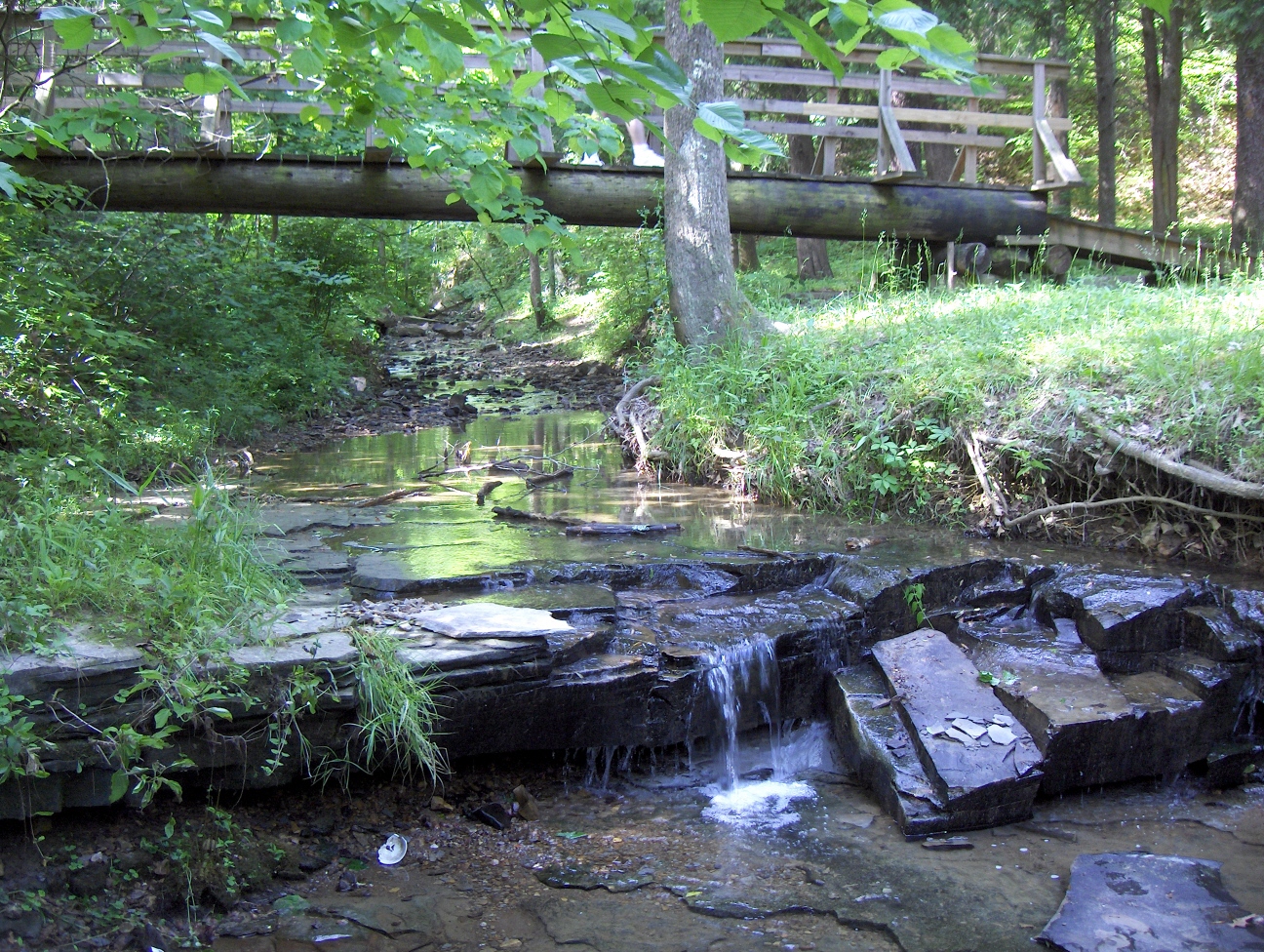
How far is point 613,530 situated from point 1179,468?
129 inches

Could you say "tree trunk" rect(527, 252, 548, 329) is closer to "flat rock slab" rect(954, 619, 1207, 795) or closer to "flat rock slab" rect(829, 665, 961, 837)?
"flat rock slab" rect(829, 665, 961, 837)

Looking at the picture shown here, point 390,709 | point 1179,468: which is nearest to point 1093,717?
point 1179,468

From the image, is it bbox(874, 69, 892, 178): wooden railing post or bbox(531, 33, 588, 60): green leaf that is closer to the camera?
bbox(531, 33, 588, 60): green leaf

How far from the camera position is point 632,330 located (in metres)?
14.1

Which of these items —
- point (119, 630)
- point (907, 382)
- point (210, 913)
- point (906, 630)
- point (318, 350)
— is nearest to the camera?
point (210, 913)

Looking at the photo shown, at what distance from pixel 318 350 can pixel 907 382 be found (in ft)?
25.2

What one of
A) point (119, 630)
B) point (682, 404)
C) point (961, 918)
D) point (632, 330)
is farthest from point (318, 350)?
point (961, 918)

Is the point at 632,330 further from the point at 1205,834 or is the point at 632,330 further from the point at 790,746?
the point at 1205,834

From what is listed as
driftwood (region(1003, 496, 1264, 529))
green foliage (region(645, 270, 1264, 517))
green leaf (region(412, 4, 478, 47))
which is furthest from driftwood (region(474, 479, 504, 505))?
green leaf (region(412, 4, 478, 47))

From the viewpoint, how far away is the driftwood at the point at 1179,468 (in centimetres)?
511

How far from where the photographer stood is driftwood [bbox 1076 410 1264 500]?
16.8 feet

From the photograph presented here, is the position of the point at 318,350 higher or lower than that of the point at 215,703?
higher

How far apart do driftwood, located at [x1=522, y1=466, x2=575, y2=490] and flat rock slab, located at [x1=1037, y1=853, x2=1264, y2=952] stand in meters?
4.89

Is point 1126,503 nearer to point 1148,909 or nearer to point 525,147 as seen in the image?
point 1148,909
